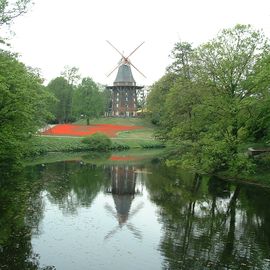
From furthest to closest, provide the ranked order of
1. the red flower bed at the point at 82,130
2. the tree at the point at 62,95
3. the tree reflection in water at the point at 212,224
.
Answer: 1. the tree at the point at 62,95
2. the red flower bed at the point at 82,130
3. the tree reflection in water at the point at 212,224

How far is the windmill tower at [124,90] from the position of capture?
107188mm

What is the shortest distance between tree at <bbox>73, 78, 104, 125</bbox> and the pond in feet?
186

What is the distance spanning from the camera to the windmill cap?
106919 millimetres

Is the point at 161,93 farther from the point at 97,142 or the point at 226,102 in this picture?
the point at 226,102

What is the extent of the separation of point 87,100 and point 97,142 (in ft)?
82.1

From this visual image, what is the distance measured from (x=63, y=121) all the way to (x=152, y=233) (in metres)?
86.9

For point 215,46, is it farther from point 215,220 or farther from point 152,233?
point 152,233

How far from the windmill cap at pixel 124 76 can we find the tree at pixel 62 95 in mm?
14788

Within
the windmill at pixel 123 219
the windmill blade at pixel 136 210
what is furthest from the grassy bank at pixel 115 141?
the windmill at pixel 123 219

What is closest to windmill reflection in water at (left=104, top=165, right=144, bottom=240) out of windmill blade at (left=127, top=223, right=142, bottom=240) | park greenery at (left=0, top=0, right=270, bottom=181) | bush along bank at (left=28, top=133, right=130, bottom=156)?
windmill blade at (left=127, top=223, right=142, bottom=240)

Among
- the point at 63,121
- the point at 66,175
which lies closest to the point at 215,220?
the point at 66,175

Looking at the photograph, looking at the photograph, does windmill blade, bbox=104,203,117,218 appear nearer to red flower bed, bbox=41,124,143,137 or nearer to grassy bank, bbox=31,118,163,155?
grassy bank, bbox=31,118,163,155

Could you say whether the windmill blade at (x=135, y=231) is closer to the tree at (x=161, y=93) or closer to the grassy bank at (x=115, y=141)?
the grassy bank at (x=115, y=141)

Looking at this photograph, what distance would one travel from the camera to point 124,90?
108 meters
